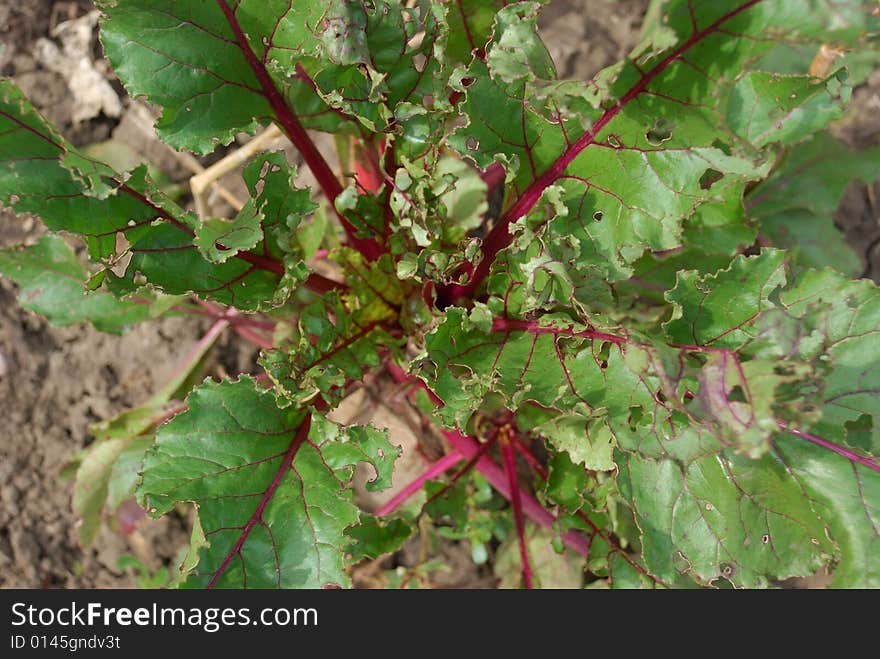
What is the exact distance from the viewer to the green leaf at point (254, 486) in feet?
5.21

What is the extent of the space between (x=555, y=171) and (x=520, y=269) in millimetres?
271

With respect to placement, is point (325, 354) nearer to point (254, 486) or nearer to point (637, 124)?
point (254, 486)

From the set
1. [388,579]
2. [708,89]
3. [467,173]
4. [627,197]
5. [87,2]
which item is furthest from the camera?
[87,2]

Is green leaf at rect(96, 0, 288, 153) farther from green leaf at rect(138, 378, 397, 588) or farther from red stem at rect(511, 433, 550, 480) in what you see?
red stem at rect(511, 433, 550, 480)

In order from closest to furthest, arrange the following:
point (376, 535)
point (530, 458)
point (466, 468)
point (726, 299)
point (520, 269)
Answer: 1. point (726, 299)
2. point (520, 269)
3. point (376, 535)
4. point (466, 468)
5. point (530, 458)

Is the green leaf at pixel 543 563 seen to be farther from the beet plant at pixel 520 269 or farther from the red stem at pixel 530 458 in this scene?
the beet plant at pixel 520 269

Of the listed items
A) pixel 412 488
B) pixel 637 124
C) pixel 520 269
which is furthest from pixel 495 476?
pixel 637 124

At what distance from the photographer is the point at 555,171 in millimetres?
1703

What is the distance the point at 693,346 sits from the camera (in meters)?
1.51

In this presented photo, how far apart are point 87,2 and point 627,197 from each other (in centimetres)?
237

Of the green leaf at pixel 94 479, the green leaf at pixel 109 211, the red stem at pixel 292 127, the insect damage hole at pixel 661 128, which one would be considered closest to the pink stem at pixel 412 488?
the red stem at pixel 292 127

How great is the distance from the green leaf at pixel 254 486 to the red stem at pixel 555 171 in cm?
55

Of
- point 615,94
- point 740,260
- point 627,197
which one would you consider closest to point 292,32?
point 615,94
